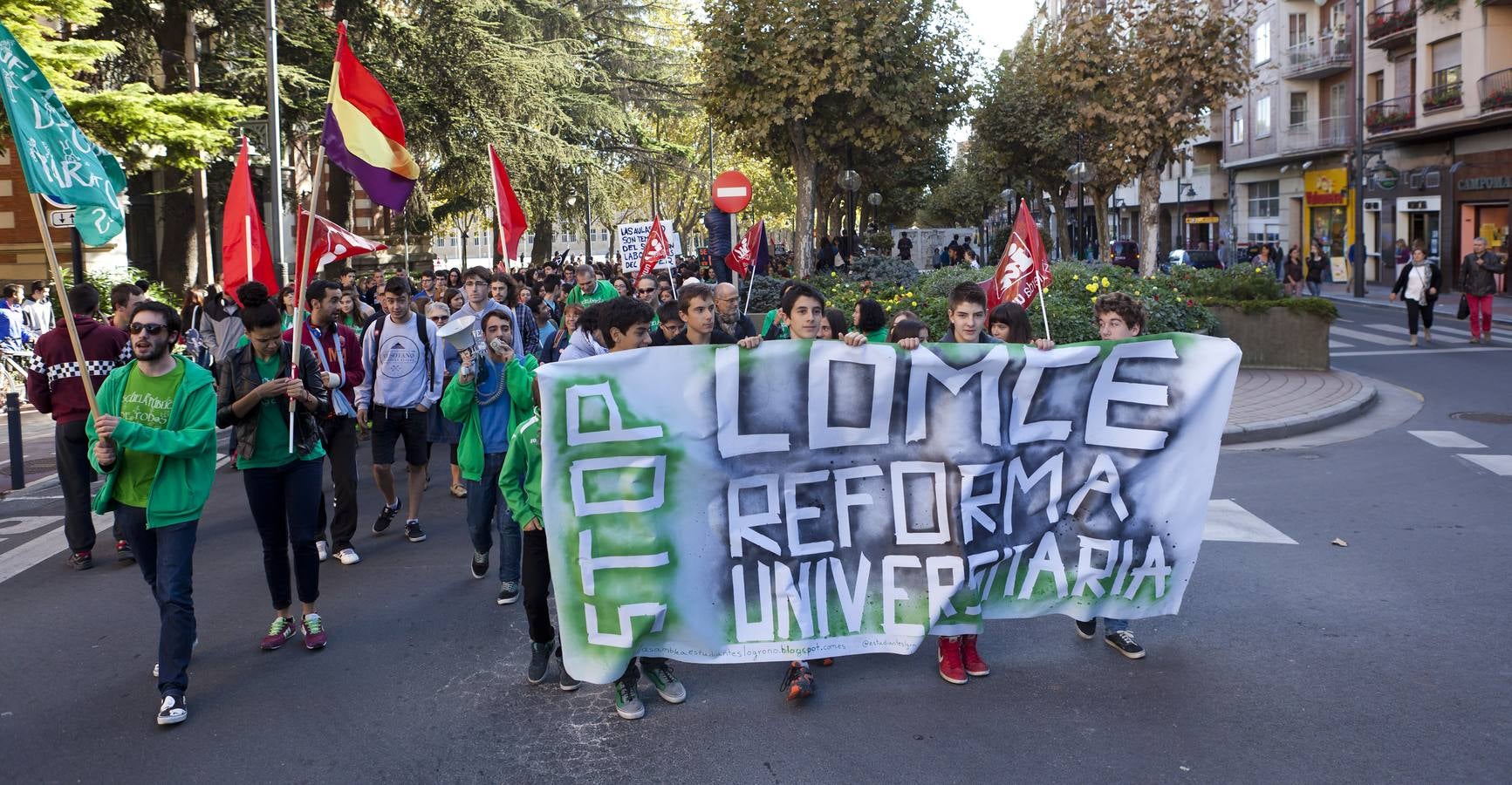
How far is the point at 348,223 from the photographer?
31875 mm

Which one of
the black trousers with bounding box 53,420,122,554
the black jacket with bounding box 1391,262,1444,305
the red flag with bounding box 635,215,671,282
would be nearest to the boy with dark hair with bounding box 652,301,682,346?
the black trousers with bounding box 53,420,122,554

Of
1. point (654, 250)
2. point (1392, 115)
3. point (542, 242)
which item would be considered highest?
point (1392, 115)

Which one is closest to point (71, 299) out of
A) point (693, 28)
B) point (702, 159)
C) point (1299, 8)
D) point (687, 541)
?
point (687, 541)

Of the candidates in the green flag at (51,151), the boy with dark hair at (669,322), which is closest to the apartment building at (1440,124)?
the boy with dark hair at (669,322)

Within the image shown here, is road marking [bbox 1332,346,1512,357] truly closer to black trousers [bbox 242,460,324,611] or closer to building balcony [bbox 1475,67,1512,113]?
building balcony [bbox 1475,67,1512,113]

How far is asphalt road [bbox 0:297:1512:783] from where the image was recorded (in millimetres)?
4602

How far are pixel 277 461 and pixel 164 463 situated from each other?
0.74m

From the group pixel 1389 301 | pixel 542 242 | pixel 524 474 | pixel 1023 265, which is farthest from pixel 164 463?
pixel 542 242

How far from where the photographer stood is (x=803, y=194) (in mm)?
26391

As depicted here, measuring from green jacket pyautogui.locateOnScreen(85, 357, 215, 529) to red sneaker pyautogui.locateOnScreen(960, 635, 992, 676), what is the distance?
3.25 m

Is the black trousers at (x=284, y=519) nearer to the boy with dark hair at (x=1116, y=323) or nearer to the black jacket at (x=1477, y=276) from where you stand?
the boy with dark hair at (x=1116, y=323)

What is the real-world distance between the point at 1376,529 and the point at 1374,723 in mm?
3726

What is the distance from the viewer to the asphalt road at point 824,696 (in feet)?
15.1

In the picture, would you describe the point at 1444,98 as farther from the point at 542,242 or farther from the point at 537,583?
the point at 537,583
